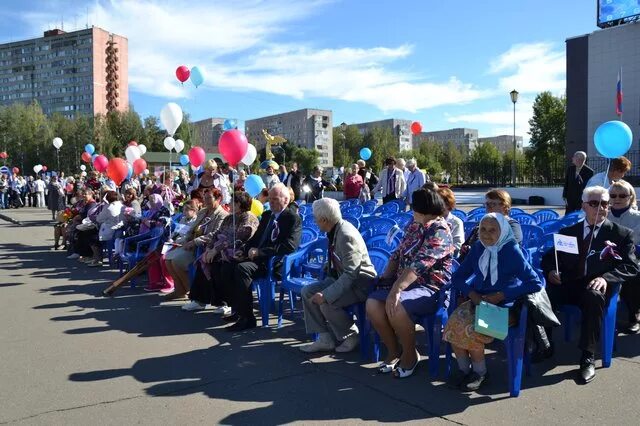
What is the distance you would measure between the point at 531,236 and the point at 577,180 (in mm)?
3534

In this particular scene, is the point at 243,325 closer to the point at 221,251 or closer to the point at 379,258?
the point at 221,251

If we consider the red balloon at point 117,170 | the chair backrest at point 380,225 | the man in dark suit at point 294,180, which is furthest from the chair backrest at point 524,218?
the red balloon at point 117,170

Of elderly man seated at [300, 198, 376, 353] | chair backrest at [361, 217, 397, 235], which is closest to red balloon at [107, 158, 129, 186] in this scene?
chair backrest at [361, 217, 397, 235]

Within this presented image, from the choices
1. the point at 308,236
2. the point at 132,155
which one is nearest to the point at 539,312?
the point at 308,236

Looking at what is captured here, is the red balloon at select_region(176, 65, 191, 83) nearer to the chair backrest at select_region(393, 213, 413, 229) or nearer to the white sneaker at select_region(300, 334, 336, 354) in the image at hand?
the chair backrest at select_region(393, 213, 413, 229)

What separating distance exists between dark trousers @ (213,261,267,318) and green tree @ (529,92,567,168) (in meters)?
44.6

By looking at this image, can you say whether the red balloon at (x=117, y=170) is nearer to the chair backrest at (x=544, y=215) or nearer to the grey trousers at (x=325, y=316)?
the grey trousers at (x=325, y=316)

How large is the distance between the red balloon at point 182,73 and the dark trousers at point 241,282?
9262 millimetres

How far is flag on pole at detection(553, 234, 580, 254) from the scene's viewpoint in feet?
13.5

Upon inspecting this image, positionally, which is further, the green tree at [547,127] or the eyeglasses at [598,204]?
the green tree at [547,127]

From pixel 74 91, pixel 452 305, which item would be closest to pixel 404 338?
pixel 452 305

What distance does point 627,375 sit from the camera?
3932mm

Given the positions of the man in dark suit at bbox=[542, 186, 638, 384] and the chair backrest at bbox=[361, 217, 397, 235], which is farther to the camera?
the chair backrest at bbox=[361, 217, 397, 235]

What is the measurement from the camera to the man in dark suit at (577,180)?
8.83 meters
